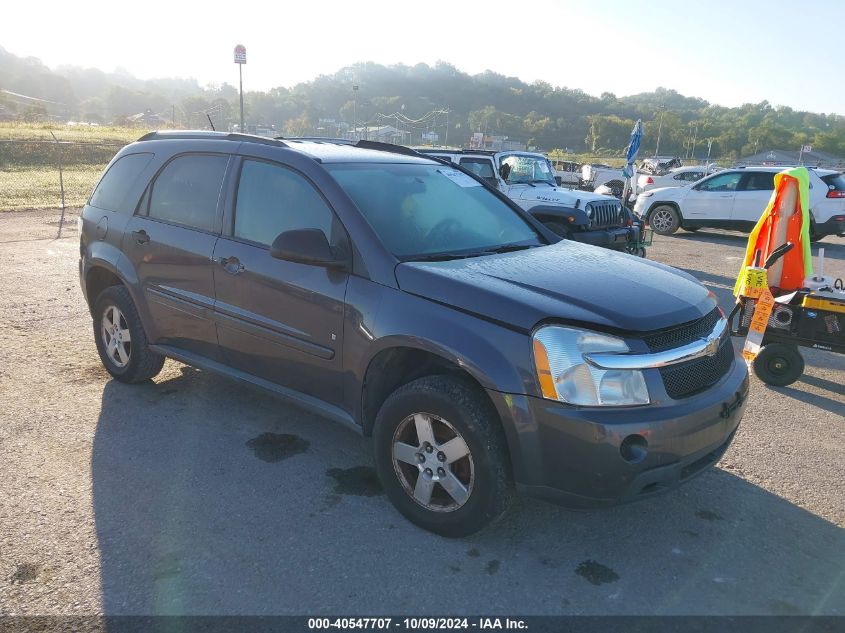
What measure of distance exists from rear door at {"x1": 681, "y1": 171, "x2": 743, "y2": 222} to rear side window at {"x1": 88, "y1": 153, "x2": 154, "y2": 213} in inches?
534

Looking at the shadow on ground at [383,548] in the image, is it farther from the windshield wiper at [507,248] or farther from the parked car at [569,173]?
the parked car at [569,173]

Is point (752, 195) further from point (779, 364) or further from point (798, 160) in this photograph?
point (798, 160)

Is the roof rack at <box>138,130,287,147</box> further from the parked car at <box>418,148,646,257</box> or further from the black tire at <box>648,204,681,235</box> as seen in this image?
the black tire at <box>648,204,681,235</box>

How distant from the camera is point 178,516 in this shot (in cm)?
325

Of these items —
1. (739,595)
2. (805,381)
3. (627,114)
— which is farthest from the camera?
(627,114)

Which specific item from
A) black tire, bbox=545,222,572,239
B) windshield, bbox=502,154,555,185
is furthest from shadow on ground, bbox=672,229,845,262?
black tire, bbox=545,222,572,239

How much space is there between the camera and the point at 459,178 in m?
4.44

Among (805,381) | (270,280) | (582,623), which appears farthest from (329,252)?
(805,381)

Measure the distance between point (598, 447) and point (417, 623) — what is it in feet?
3.26

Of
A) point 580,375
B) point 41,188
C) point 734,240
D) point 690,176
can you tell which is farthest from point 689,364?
point 690,176

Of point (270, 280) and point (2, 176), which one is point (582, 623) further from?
point (2, 176)

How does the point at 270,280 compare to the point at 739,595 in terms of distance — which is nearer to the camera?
the point at 739,595

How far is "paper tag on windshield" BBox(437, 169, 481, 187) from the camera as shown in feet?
14.3

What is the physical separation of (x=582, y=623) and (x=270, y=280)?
90.7 inches
